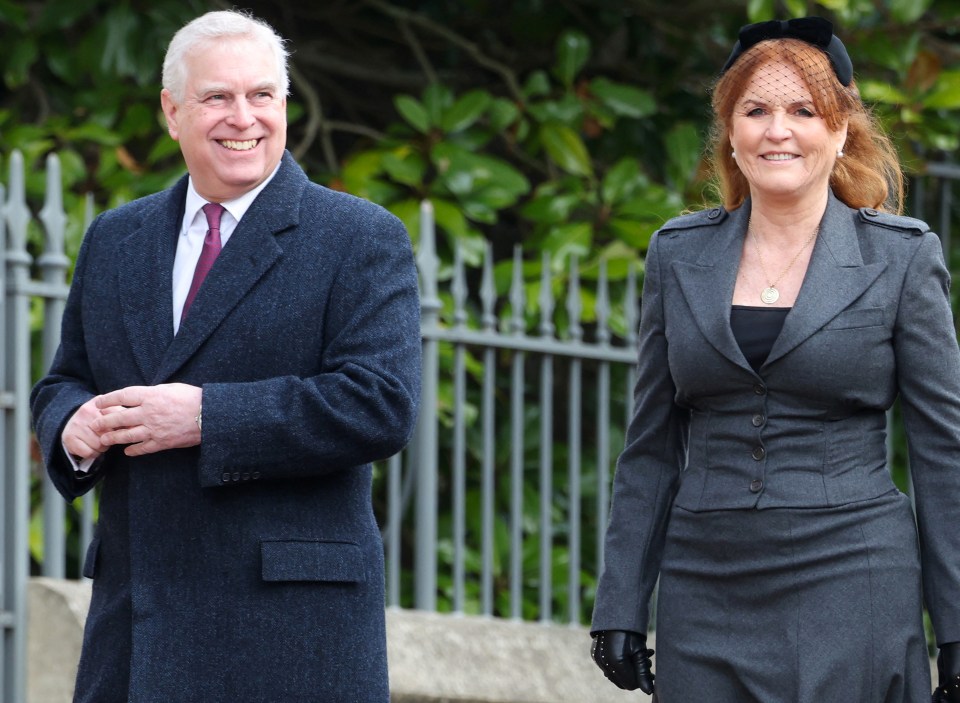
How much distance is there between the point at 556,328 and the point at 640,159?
Result: 1044 millimetres

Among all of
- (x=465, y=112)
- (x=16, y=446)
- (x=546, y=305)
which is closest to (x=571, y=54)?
(x=465, y=112)

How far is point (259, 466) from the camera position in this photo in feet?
10.00

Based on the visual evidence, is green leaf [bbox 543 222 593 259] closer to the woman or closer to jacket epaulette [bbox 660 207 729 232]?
jacket epaulette [bbox 660 207 729 232]

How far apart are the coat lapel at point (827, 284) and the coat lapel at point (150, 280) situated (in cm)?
98

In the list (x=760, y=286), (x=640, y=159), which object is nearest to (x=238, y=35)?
(x=760, y=286)

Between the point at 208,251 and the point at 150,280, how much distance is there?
0.11 m

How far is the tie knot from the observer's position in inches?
129

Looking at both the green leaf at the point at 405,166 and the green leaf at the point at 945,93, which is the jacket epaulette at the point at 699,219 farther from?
the green leaf at the point at 945,93

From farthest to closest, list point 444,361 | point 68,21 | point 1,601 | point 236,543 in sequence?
point 68,21 → point 444,361 → point 1,601 → point 236,543

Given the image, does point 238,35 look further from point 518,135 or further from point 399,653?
point 518,135

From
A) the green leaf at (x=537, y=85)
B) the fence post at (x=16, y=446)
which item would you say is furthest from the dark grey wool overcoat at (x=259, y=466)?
the green leaf at (x=537, y=85)

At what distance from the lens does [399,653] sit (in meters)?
5.05

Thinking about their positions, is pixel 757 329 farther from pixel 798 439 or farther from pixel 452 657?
pixel 452 657

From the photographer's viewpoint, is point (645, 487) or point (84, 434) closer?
point (84, 434)
